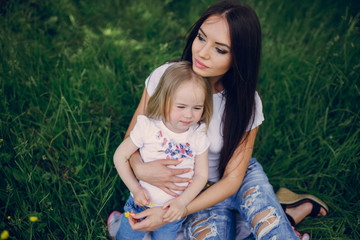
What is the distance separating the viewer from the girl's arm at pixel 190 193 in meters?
1.64

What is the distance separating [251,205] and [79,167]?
1.32 m

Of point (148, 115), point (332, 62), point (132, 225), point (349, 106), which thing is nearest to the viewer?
point (132, 225)

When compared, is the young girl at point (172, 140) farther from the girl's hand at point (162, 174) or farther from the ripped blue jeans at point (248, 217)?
the ripped blue jeans at point (248, 217)

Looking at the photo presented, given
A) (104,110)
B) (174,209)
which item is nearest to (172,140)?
(174,209)

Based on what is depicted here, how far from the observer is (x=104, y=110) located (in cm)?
253

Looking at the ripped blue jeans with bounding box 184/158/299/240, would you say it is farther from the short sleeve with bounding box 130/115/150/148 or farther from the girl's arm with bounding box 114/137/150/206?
the short sleeve with bounding box 130/115/150/148

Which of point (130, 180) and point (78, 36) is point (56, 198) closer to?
point (130, 180)

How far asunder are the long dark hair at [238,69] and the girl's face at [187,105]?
31cm

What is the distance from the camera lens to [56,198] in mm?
1978

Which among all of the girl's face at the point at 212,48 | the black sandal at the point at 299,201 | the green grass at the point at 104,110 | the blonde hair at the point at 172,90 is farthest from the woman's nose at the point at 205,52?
the black sandal at the point at 299,201

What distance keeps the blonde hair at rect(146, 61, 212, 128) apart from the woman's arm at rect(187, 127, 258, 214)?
1.13 ft

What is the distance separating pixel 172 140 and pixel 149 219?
51 centimetres

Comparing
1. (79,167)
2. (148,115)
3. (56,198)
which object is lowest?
(56,198)

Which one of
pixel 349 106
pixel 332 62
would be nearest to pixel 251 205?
pixel 349 106
